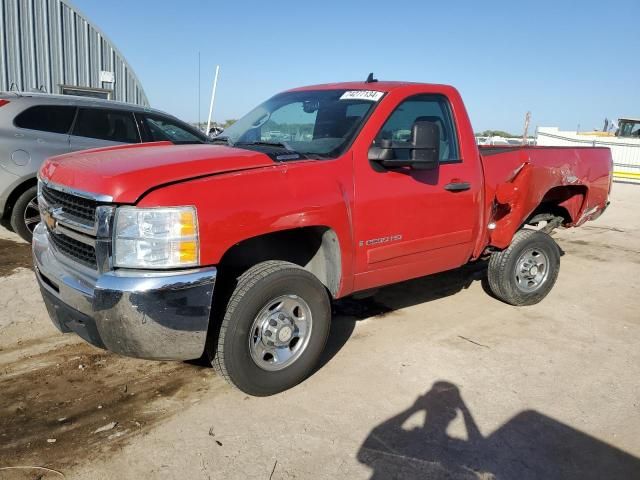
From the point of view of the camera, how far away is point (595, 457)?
110 inches

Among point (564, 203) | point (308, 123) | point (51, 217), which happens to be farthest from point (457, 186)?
point (51, 217)

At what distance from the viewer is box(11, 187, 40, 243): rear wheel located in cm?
618

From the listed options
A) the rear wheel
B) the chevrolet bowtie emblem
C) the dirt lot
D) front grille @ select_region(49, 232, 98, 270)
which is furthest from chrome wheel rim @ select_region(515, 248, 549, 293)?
the rear wheel

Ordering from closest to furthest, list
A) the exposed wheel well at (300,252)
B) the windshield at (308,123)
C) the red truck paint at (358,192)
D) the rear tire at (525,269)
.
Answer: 1. the red truck paint at (358,192)
2. the exposed wheel well at (300,252)
3. the windshield at (308,123)
4. the rear tire at (525,269)

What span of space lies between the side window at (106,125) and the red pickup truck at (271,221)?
125 inches

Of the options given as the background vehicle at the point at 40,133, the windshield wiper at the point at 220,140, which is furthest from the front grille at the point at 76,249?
the background vehicle at the point at 40,133

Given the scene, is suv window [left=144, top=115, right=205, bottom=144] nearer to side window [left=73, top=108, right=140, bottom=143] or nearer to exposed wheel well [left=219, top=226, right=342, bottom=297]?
side window [left=73, top=108, right=140, bottom=143]

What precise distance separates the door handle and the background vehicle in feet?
11.0

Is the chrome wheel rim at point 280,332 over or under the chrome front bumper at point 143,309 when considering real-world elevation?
under

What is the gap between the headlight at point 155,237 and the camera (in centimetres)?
267

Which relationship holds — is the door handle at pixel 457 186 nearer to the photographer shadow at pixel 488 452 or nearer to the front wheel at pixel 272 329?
the front wheel at pixel 272 329

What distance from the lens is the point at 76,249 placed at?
305cm

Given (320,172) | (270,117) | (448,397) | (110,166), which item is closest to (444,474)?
(448,397)

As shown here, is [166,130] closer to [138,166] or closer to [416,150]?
[138,166]
